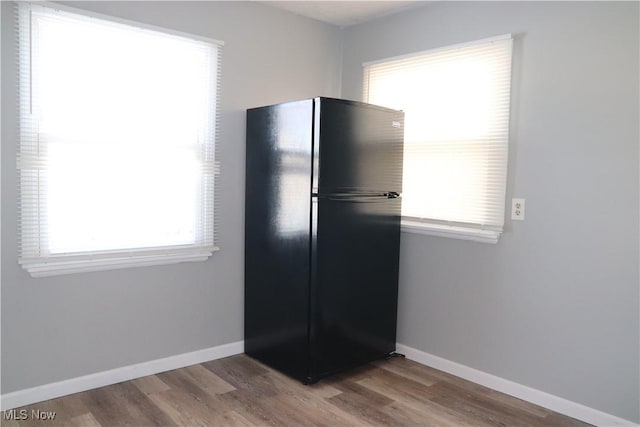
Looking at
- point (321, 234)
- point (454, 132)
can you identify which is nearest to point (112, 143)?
point (321, 234)

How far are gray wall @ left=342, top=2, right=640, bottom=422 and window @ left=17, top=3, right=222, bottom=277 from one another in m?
1.57

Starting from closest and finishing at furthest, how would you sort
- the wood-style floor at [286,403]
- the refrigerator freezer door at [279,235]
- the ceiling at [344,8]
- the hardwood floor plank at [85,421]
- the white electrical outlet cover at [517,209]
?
1. the hardwood floor plank at [85,421]
2. the wood-style floor at [286,403]
3. the white electrical outlet cover at [517,209]
4. the refrigerator freezer door at [279,235]
5. the ceiling at [344,8]

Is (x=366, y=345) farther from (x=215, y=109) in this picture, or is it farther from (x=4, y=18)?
(x=4, y=18)

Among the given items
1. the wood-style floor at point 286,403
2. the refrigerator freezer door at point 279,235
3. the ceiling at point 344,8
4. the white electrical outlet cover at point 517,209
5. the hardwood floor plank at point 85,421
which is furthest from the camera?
the ceiling at point 344,8

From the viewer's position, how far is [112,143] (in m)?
2.71

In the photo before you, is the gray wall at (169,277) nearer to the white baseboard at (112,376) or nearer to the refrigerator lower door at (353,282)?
the white baseboard at (112,376)

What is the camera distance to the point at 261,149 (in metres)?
3.15

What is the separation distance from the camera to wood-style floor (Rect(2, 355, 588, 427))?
2490 mm

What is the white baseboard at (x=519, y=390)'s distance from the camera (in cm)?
250

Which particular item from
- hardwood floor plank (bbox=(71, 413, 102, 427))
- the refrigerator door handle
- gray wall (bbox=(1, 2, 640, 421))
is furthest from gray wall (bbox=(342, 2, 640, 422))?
hardwood floor plank (bbox=(71, 413, 102, 427))

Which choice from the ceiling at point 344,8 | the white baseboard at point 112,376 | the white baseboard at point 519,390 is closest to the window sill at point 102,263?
the white baseboard at point 112,376

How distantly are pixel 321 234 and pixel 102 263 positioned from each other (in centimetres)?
121

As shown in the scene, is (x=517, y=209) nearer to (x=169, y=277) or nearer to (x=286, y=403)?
(x=286, y=403)

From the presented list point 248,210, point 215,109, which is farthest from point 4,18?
point 248,210
